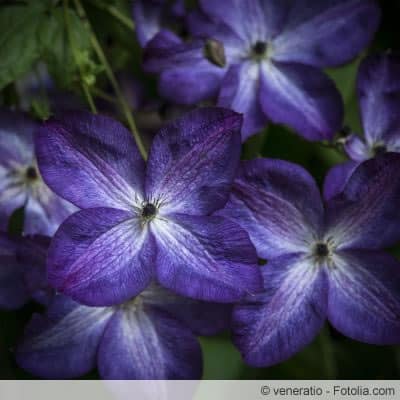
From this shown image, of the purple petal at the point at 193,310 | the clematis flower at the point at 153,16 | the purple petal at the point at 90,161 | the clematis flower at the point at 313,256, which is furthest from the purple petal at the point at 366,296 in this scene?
the clematis flower at the point at 153,16

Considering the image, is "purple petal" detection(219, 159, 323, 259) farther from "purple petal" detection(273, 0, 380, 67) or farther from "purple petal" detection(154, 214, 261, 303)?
"purple petal" detection(273, 0, 380, 67)

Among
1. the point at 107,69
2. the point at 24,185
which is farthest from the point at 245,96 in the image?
the point at 24,185

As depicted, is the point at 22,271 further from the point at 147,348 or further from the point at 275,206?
the point at 275,206

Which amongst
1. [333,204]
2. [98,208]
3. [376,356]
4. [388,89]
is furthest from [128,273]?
[376,356]

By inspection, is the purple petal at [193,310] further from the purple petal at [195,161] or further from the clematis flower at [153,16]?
the clematis flower at [153,16]

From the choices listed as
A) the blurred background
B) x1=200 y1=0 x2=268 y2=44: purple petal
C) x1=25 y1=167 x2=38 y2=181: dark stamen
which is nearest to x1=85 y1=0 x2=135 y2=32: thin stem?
the blurred background

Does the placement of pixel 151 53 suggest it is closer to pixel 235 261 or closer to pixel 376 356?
pixel 235 261
